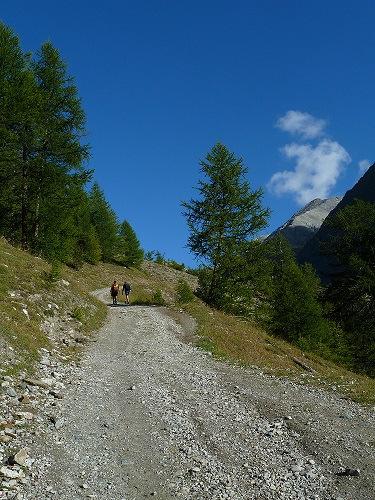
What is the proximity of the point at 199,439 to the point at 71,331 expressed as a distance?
11.9 m

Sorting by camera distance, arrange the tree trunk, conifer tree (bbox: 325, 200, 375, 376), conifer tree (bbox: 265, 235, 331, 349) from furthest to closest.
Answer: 1. conifer tree (bbox: 265, 235, 331, 349)
2. the tree trunk
3. conifer tree (bbox: 325, 200, 375, 376)

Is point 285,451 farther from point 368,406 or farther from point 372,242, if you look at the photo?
point 372,242

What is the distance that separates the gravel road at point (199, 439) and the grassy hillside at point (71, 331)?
5.85 ft

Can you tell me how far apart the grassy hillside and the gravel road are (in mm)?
1782

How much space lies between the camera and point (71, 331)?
19.9 metres

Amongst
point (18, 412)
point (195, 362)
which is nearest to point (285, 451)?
point (18, 412)

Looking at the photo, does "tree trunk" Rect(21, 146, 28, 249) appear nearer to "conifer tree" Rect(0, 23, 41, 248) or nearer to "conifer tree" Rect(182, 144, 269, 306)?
"conifer tree" Rect(0, 23, 41, 248)

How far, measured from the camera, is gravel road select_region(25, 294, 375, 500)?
7.32 metres

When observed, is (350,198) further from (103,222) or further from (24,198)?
(24,198)

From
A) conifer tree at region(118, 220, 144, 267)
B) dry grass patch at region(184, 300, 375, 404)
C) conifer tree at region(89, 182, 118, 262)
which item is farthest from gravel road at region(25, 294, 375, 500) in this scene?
conifer tree at region(118, 220, 144, 267)

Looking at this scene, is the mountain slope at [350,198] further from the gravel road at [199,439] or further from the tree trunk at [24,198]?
the gravel road at [199,439]

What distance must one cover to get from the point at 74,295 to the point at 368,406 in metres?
17.1

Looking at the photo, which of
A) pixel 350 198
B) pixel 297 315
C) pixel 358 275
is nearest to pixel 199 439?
pixel 358 275

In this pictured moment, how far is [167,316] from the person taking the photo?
28406mm
